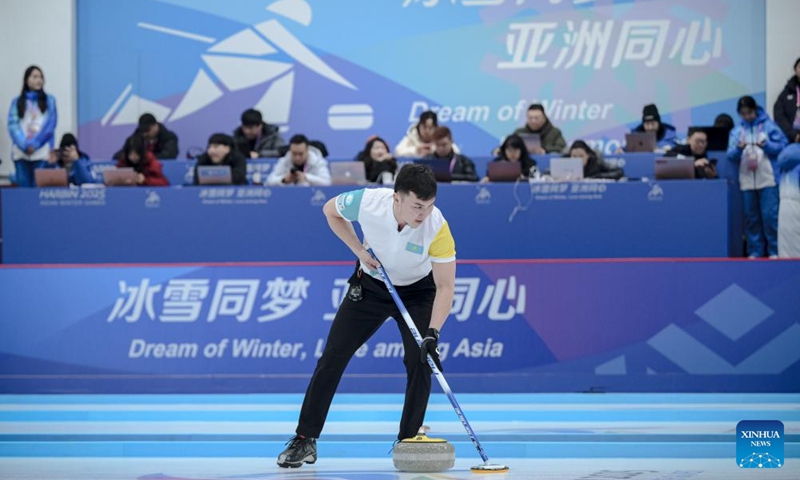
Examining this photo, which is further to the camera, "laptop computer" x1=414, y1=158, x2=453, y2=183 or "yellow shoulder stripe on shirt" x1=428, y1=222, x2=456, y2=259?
"laptop computer" x1=414, y1=158, x2=453, y2=183

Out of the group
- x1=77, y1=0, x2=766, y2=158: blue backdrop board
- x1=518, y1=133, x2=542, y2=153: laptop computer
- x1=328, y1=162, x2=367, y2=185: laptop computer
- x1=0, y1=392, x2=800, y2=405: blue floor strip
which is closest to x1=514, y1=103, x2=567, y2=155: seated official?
x1=518, y1=133, x2=542, y2=153: laptop computer

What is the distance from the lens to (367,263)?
636 cm

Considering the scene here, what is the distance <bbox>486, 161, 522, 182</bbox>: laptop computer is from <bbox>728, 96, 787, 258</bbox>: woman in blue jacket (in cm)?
284

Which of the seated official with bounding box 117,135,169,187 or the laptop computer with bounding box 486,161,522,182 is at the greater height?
the seated official with bounding box 117,135,169,187

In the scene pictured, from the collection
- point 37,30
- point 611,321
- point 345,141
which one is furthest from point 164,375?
point 37,30

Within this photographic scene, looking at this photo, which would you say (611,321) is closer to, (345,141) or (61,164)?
(61,164)

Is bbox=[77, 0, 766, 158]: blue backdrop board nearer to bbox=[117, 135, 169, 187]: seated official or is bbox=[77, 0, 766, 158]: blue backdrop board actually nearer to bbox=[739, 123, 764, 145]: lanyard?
bbox=[739, 123, 764, 145]: lanyard

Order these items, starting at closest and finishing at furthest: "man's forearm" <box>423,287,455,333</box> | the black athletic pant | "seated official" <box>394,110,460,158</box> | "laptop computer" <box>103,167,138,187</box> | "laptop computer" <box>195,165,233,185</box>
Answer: "man's forearm" <box>423,287,455,333</box> < the black athletic pant < "laptop computer" <box>195,165,233,185</box> < "laptop computer" <box>103,167,138,187</box> < "seated official" <box>394,110,460,158</box>

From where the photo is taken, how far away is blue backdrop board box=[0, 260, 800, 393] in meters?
10.1

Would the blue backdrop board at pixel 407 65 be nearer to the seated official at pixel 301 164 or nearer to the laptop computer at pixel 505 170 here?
the seated official at pixel 301 164

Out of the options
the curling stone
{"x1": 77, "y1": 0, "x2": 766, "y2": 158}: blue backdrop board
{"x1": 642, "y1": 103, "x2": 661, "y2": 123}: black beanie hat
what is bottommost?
the curling stone

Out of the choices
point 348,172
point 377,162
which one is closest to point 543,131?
point 377,162

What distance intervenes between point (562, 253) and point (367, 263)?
18.9ft

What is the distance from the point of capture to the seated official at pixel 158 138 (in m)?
15.3
